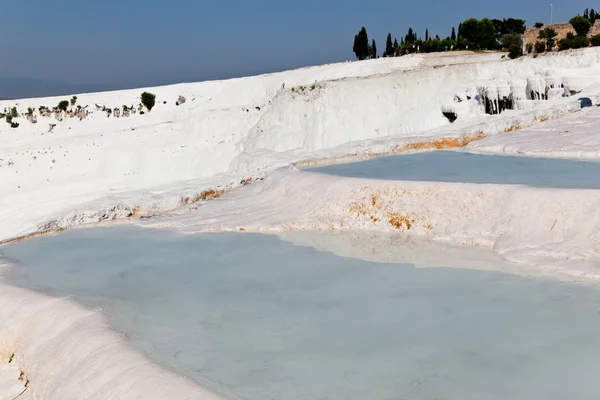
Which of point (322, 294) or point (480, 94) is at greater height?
point (480, 94)

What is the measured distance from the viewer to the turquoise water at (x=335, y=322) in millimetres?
3127

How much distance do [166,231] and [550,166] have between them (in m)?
5.27

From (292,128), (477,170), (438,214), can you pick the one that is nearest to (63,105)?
(292,128)

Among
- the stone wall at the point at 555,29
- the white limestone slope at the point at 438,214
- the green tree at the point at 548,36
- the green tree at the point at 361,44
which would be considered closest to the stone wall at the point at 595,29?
the stone wall at the point at 555,29

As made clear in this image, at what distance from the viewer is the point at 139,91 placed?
156 feet

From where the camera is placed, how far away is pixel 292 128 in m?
23.0

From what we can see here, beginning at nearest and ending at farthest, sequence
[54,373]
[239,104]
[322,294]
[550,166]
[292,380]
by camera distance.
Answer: [292,380]
[54,373]
[322,294]
[550,166]
[239,104]

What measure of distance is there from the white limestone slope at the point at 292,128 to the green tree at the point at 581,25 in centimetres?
1052

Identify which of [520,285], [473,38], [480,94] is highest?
[473,38]

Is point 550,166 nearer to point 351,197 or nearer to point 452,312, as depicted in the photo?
point 351,197

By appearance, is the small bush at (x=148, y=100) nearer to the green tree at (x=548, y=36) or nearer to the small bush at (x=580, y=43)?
the green tree at (x=548, y=36)

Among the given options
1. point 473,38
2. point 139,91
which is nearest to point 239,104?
point 139,91

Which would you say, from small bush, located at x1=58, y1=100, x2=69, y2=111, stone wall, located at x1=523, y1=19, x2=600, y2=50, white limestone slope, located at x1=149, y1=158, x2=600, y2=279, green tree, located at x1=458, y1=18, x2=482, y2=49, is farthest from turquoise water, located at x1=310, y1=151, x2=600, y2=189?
green tree, located at x1=458, y1=18, x2=482, y2=49

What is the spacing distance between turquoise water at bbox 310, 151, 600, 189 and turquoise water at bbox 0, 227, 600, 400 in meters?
2.53
